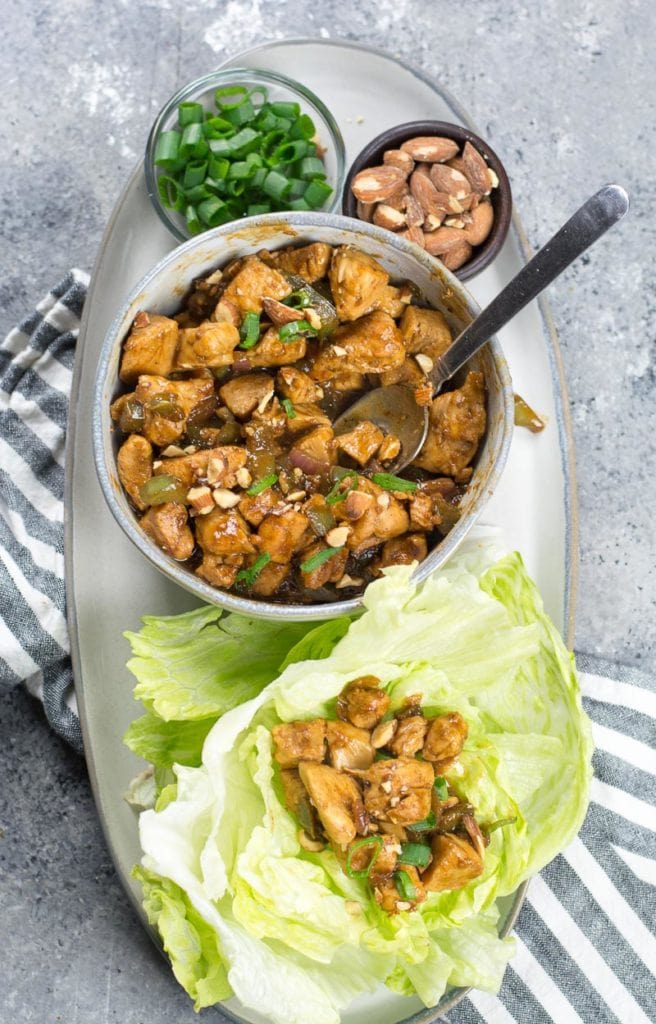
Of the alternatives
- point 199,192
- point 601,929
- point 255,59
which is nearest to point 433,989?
point 601,929

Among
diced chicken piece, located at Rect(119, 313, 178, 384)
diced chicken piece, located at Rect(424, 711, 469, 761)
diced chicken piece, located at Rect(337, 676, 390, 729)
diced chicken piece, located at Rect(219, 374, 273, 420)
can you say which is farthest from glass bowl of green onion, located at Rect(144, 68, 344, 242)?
diced chicken piece, located at Rect(424, 711, 469, 761)

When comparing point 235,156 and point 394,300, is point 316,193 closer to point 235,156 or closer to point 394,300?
point 235,156

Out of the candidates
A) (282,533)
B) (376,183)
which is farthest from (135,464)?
(376,183)

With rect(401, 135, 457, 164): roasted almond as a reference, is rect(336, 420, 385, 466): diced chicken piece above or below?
below

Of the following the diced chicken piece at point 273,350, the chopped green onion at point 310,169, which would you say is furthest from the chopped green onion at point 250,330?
the chopped green onion at point 310,169

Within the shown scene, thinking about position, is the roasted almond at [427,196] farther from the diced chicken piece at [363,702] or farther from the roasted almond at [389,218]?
the diced chicken piece at [363,702]

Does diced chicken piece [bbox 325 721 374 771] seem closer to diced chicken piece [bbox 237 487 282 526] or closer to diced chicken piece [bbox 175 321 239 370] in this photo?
diced chicken piece [bbox 237 487 282 526]
